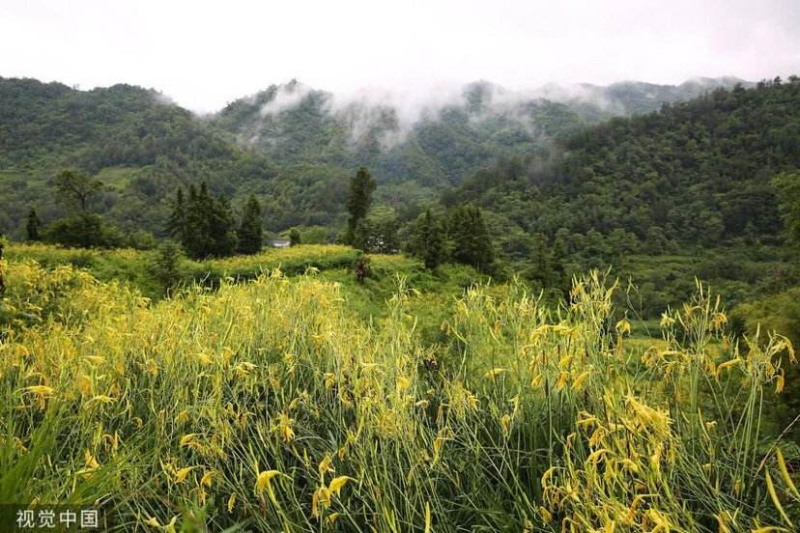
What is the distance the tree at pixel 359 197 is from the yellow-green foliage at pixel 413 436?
2695 cm

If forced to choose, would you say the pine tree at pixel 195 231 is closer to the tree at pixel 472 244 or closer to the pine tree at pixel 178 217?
the pine tree at pixel 178 217

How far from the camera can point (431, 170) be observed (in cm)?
14312

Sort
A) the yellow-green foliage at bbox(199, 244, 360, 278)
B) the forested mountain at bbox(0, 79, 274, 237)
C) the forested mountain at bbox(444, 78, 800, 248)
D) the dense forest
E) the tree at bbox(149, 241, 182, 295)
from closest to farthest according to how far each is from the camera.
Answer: the dense forest < the tree at bbox(149, 241, 182, 295) < the yellow-green foliage at bbox(199, 244, 360, 278) < the forested mountain at bbox(444, 78, 800, 248) < the forested mountain at bbox(0, 79, 274, 237)

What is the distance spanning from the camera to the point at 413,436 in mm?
1574

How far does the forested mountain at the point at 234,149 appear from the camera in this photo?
79250 mm

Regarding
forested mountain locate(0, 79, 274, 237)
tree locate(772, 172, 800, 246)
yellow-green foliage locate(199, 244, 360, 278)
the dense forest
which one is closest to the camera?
the dense forest

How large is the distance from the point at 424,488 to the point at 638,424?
30.1 inches

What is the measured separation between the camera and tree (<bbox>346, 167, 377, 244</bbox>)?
2944 cm

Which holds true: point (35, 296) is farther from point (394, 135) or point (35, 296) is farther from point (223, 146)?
point (394, 135)

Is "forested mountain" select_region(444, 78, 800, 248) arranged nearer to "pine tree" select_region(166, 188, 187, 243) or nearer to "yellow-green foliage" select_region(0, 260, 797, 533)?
"pine tree" select_region(166, 188, 187, 243)

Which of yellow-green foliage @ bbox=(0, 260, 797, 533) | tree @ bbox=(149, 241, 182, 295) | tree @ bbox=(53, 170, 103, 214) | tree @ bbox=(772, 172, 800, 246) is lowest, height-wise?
tree @ bbox=(149, 241, 182, 295)

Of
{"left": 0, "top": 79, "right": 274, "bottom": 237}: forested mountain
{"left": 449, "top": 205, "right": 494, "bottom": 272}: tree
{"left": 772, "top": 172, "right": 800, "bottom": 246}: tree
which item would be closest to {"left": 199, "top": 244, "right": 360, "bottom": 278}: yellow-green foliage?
{"left": 449, "top": 205, "right": 494, "bottom": 272}: tree

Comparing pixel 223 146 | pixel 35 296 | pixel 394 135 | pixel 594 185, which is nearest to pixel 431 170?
pixel 394 135

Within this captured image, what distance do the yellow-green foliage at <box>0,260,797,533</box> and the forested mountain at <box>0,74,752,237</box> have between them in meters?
64.3
